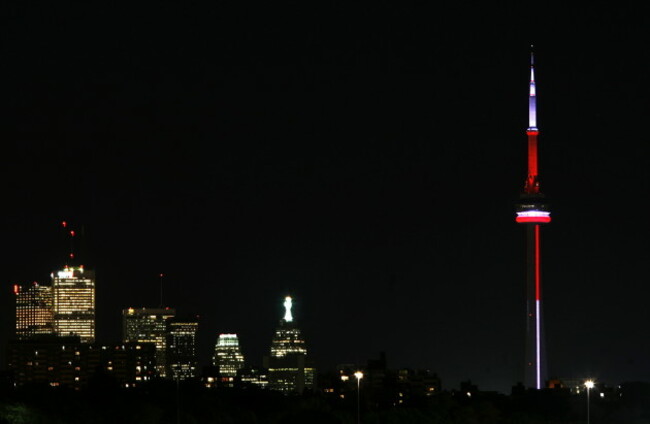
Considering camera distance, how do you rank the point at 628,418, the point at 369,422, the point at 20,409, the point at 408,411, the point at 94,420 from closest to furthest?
the point at 20,409
the point at 94,420
the point at 369,422
the point at 408,411
the point at 628,418

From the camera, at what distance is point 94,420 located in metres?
125

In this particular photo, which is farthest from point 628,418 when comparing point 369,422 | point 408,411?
point 369,422

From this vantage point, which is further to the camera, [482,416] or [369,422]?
[482,416]

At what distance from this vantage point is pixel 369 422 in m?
145

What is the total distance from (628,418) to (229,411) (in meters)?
62.2

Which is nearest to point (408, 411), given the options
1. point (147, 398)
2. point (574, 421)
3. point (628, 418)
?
point (147, 398)

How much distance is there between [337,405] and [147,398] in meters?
38.8

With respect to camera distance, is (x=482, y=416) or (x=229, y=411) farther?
(x=482, y=416)

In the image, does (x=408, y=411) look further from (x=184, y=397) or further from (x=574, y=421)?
(x=574, y=421)

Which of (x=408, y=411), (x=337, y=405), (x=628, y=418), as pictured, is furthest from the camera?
(x=628, y=418)

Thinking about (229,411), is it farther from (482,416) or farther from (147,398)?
(482,416)

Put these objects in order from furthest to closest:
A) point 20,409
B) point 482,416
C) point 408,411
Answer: point 482,416 → point 408,411 → point 20,409

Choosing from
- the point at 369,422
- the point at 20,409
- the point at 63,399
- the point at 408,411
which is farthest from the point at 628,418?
the point at 20,409

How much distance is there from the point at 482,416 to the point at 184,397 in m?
34.8
